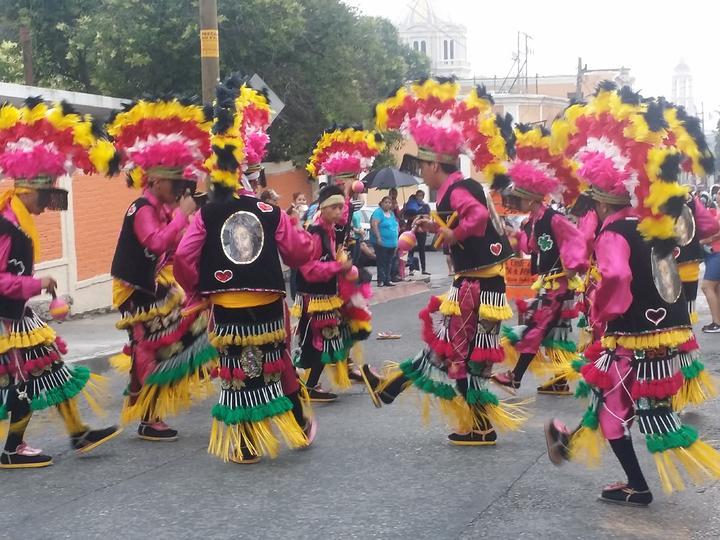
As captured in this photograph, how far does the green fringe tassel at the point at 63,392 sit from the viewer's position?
655cm

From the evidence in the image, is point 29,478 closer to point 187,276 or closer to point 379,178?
point 187,276

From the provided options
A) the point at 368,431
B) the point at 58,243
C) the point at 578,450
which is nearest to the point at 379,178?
the point at 58,243

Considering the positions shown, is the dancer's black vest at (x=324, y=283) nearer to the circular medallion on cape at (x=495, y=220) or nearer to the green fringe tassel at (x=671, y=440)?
the circular medallion on cape at (x=495, y=220)

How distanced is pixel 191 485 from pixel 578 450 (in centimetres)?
223

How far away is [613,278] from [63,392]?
11.3ft

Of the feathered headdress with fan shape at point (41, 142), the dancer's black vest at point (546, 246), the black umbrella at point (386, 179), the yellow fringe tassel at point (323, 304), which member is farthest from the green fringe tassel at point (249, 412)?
the black umbrella at point (386, 179)

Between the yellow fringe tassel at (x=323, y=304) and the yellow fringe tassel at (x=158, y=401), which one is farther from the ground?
the yellow fringe tassel at (x=323, y=304)

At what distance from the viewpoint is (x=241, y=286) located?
641 centimetres

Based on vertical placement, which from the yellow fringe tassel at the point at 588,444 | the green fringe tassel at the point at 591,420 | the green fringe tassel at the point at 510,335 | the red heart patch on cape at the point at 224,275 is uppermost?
the red heart patch on cape at the point at 224,275

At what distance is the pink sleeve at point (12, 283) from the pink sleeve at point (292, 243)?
1459 mm

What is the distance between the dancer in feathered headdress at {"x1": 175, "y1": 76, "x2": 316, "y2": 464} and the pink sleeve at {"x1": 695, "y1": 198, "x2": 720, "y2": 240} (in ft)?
10.9

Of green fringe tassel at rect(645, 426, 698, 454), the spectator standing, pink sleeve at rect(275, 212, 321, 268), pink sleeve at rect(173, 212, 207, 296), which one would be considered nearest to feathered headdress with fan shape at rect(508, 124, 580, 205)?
pink sleeve at rect(275, 212, 321, 268)

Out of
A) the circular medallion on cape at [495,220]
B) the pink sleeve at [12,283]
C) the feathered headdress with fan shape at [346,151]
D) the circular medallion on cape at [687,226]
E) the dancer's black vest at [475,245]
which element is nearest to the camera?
the pink sleeve at [12,283]

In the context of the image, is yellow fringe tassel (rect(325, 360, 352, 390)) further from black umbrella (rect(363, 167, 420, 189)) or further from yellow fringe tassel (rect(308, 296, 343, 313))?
black umbrella (rect(363, 167, 420, 189))
